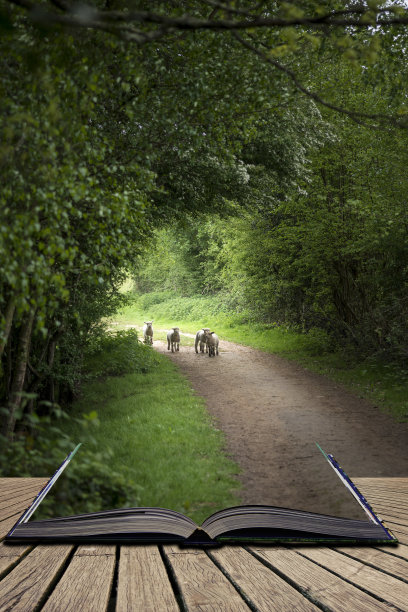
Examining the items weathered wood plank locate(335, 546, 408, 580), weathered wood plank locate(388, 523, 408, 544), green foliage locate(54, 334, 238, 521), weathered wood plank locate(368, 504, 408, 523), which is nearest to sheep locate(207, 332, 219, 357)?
green foliage locate(54, 334, 238, 521)

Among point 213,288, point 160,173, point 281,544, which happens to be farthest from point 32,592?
point 213,288

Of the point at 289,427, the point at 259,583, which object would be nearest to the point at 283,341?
the point at 289,427

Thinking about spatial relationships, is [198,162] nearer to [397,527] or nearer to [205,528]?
[205,528]

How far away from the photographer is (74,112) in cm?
220

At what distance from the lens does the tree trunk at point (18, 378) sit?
297 cm

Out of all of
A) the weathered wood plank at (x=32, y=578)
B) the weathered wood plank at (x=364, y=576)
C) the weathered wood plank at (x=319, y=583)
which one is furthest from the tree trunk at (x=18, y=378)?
the weathered wood plank at (x=364, y=576)

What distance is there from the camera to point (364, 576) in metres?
1.84

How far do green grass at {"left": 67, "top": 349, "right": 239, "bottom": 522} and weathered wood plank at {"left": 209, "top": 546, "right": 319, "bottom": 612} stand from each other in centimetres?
99

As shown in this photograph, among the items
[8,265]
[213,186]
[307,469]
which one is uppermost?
[213,186]

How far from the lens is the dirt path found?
11.2ft

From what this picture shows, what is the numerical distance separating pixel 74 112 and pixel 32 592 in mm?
1976

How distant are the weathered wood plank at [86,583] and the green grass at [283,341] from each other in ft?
8.78

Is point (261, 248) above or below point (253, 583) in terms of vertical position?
above

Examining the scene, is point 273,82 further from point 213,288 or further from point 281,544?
point 281,544
